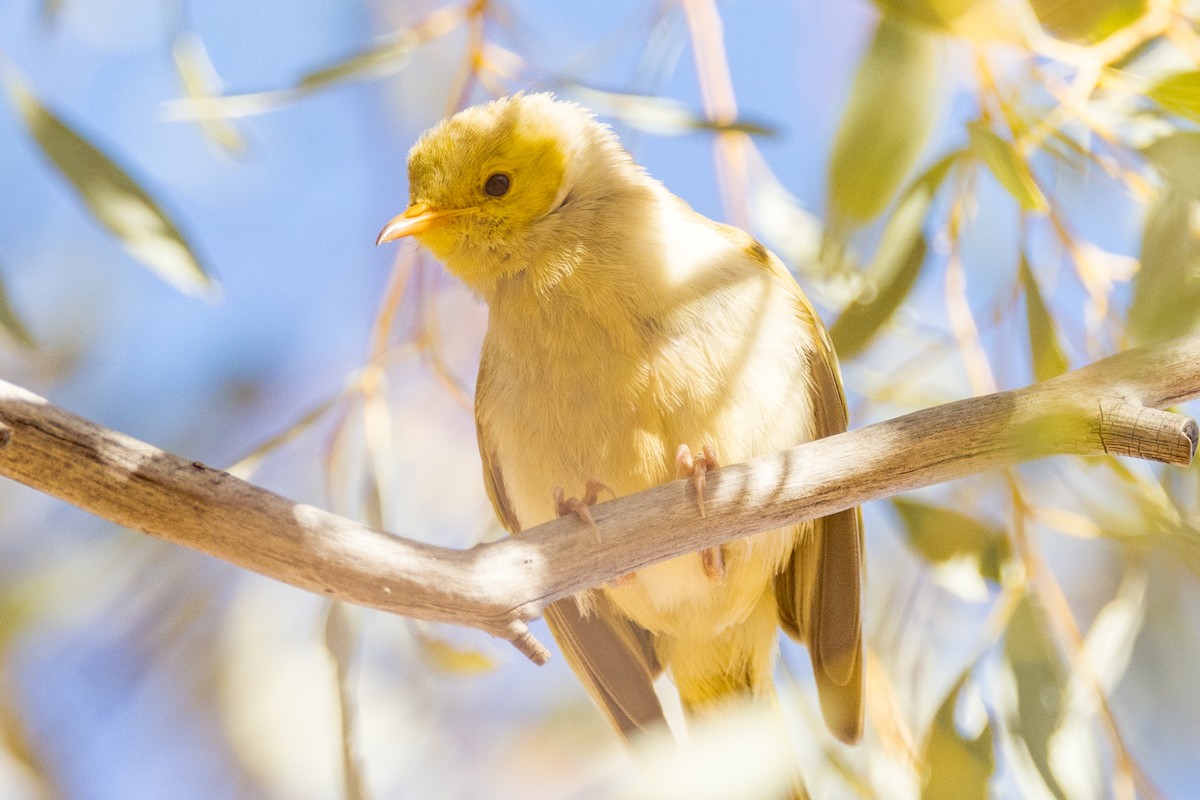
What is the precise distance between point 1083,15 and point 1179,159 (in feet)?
0.74

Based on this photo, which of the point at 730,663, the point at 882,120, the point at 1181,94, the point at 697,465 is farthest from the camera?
the point at 730,663

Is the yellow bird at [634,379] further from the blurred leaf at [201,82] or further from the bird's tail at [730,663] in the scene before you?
the blurred leaf at [201,82]

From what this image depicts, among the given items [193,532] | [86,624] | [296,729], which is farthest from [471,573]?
[86,624]

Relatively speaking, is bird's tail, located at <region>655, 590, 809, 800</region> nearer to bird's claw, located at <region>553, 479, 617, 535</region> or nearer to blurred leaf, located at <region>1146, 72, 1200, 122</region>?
bird's claw, located at <region>553, 479, 617, 535</region>

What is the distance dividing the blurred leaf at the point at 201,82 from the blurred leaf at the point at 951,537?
126cm

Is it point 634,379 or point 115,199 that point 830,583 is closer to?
point 634,379

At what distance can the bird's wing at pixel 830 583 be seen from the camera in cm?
193

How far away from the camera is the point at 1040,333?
1569 mm

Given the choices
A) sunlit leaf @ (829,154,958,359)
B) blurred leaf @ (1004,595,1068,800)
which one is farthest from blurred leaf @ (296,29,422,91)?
blurred leaf @ (1004,595,1068,800)

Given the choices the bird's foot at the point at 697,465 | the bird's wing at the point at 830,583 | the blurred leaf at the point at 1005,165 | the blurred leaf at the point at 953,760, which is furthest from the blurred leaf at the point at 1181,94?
the blurred leaf at the point at 953,760

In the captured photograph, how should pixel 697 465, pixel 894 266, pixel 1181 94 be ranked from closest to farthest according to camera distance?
pixel 1181 94, pixel 697 465, pixel 894 266

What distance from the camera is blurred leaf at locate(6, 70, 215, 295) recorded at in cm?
162

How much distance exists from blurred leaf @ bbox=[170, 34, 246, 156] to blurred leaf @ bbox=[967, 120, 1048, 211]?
1.15 m

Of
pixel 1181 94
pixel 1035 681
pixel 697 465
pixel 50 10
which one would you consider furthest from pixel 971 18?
pixel 50 10
